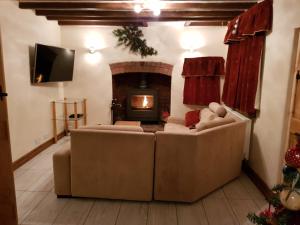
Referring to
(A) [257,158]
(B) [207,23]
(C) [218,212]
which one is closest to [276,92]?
(A) [257,158]

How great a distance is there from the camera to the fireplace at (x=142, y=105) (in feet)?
18.3

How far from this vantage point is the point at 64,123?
5168 mm

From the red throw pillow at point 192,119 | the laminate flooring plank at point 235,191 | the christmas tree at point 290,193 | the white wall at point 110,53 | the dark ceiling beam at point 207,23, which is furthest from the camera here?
the white wall at point 110,53

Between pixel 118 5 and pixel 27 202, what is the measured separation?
113 inches

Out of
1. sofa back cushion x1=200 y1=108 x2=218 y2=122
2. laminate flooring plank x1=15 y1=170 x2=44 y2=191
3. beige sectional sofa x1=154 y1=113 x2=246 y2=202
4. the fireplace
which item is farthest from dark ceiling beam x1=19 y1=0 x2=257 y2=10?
laminate flooring plank x1=15 y1=170 x2=44 y2=191

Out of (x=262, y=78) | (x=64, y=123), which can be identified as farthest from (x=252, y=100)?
(x=64, y=123)

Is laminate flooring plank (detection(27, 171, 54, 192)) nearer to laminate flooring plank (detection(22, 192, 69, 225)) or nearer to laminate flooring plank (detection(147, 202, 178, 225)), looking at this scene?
laminate flooring plank (detection(22, 192, 69, 225))

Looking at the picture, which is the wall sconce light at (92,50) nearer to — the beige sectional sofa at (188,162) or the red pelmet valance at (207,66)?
the red pelmet valance at (207,66)

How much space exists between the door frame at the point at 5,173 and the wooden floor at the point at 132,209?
1.49 feet

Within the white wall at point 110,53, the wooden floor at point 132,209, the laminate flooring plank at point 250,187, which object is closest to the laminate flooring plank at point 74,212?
the wooden floor at point 132,209

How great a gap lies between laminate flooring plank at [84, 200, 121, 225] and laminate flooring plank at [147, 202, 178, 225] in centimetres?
36

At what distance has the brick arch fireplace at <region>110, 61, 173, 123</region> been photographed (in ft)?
18.2

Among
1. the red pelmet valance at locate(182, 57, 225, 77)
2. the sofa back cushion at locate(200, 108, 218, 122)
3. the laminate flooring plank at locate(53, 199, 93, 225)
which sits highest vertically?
the red pelmet valance at locate(182, 57, 225, 77)

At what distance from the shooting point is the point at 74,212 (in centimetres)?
242
